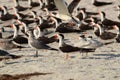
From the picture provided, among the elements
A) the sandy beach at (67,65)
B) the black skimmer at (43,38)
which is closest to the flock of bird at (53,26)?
the black skimmer at (43,38)

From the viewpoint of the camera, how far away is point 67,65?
19.2 m

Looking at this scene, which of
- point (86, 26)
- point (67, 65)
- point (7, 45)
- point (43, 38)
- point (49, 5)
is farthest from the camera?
point (49, 5)

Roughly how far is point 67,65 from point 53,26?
32.4ft

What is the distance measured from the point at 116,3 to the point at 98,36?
9.47 meters

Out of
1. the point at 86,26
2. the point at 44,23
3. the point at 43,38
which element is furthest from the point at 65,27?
the point at 43,38

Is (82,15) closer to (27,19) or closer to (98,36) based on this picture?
(27,19)

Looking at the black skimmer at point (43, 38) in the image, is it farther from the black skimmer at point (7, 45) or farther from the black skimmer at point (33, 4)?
the black skimmer at point (33, 4)

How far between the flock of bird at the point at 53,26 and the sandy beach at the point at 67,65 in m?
0.30

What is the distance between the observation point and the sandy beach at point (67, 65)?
17.7 m

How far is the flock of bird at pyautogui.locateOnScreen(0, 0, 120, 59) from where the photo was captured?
21.7m

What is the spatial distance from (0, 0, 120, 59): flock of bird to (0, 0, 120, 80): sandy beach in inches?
11.7

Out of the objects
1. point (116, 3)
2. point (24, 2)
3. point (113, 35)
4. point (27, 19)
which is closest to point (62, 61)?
point (113, 35)

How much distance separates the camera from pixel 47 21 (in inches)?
1166

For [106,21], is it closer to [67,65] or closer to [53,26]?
[53,26]
